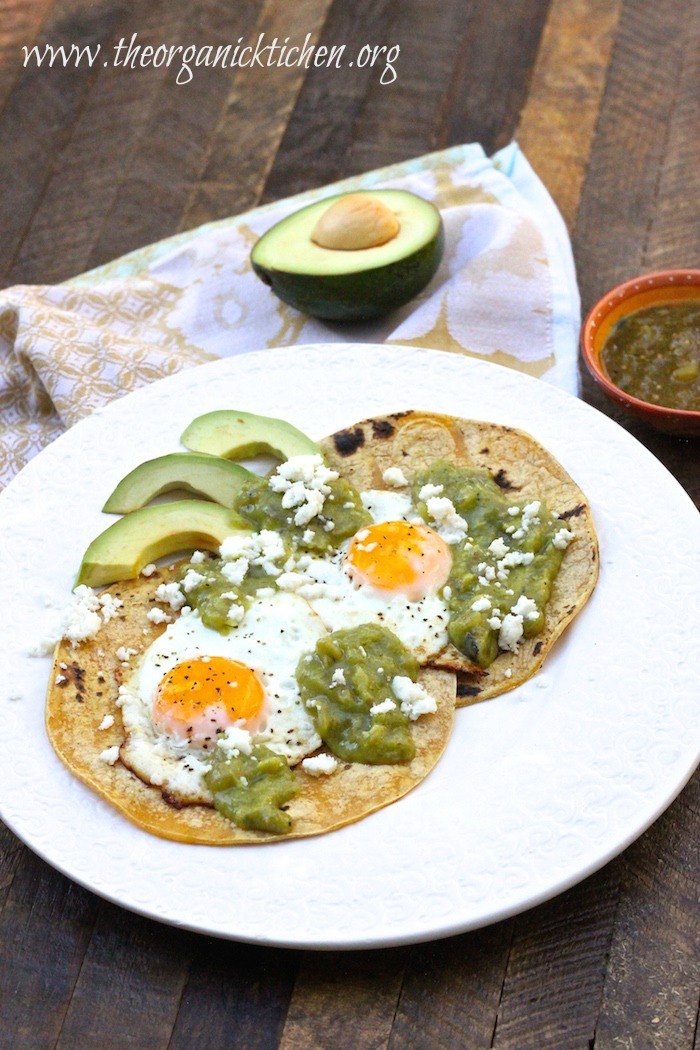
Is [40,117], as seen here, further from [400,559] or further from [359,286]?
[400,559]

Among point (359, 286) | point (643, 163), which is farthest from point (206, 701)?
point (643, 163)

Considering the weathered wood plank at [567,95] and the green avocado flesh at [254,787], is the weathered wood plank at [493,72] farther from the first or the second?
the green avocado flesh at [254,787]

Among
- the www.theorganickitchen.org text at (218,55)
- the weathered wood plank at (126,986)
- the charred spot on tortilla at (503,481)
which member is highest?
the www.theorganickitchen.org text at (218,55)

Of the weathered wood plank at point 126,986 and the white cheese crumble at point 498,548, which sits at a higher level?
the white cheese crumble at point 498,548

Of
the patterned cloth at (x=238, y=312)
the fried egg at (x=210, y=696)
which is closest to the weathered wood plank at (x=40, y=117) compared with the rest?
the patterned cloth at (x=238, y=312)

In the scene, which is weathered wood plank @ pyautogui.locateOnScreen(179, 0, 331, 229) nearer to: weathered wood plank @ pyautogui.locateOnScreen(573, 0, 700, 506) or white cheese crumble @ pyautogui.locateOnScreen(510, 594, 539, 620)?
weathered wood plank @ pyautogui.locateOnScreen(573, 0, 700, 506)

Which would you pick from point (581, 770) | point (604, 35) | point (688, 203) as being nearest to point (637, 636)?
point (581, 770)

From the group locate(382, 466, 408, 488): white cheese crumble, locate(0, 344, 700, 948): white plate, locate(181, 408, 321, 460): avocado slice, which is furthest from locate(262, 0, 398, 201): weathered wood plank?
locate(382, 466, 408, 488): white cheese crumble
